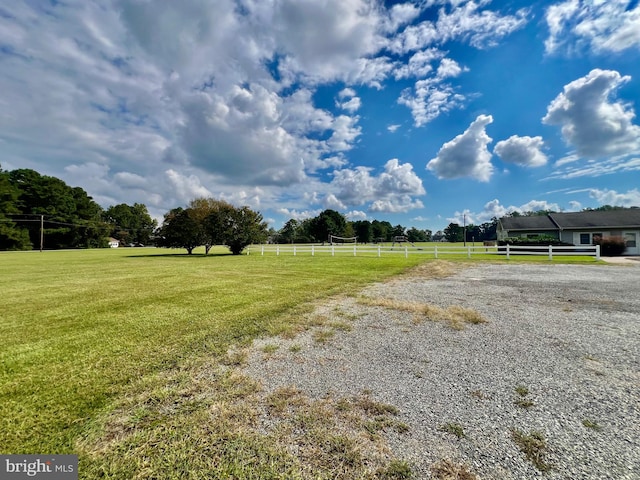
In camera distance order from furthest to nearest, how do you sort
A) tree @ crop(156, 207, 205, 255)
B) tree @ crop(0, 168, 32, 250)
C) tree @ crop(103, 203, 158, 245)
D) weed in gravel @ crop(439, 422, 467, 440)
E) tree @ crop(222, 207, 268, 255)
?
tree @ crop(103, 203, 158, 245), tree @ crop(0, 168, 32, 250), tree @ crop(156, 207, 205, 255), tree @ crop(222, 207, 268, 255), weed in gravel @ crop(439, 422, 467, 440)

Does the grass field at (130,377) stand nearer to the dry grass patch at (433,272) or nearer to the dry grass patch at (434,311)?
the dry grass patch at (434,311)

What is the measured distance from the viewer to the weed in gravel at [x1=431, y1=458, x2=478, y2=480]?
1.70 m

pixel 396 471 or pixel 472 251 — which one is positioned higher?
pixel 472 251

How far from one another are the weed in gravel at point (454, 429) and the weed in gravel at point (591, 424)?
107 centimetres

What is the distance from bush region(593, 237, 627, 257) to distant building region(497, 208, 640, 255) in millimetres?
2070

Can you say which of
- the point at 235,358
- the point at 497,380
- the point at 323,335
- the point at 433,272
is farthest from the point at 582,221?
the point at 235,358

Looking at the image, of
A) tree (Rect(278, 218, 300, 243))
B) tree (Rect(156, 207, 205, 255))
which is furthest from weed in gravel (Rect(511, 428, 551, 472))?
tree (Rect(278, 218, 300, 243))

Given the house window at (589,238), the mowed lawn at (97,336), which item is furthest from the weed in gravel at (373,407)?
the house window at (589,238)

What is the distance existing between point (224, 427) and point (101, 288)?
8.65m

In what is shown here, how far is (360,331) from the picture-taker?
447cm

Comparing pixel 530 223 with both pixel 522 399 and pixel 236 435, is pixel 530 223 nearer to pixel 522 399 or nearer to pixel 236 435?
pixel 522 399

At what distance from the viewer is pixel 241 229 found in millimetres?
25453

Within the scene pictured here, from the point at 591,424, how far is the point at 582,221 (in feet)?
106

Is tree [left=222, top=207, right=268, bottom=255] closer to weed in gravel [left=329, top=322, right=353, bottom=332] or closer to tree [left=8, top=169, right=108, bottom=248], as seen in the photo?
weed in gravel [left=329, top=322, right=353, bottom=332]
